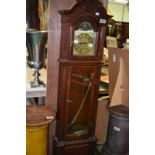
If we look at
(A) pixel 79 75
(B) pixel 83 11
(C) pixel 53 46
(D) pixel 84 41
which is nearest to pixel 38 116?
(A) pixel 79 75

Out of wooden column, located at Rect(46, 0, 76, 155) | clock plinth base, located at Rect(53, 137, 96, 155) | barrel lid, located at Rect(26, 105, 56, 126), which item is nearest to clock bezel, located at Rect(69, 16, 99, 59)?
wooden column, located at Rect(46, 0, 76, 155)

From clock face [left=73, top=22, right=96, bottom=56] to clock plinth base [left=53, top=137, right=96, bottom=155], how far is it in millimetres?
841

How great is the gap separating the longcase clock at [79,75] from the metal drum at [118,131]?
6.8 inches

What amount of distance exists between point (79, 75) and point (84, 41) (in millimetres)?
302

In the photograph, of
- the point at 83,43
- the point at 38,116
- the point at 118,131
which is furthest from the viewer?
the point at 118,131

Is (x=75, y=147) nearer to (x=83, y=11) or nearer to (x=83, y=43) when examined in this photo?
(x=83, y=43)

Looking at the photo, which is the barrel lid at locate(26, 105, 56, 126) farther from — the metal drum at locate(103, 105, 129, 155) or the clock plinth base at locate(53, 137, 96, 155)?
the metal drum at locate(103, 105, 129, 155)

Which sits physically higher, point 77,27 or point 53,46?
point 77,27

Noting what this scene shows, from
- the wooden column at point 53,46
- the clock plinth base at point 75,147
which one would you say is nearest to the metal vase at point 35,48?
the wooden column at point 53,46

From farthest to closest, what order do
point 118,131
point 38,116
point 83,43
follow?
point 118,131, point 83,43, point 38,116

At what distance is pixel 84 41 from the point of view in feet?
6.11
